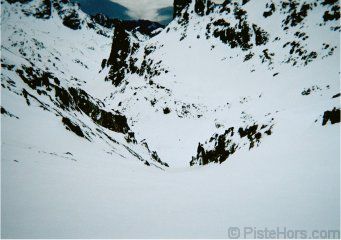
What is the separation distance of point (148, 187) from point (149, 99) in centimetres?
4636

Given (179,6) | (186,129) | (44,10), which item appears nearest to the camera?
(186,129)

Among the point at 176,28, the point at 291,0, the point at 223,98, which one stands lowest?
the point at 223,98

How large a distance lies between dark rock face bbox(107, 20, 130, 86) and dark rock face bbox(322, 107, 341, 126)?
62196mm

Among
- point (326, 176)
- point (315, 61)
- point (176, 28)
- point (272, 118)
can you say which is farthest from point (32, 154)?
point (176, 28)

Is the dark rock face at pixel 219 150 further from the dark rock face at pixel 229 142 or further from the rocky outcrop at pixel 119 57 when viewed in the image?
the rocky outcrop at pixel 119 57

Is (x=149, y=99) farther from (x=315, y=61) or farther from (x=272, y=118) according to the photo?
(x=272, y=118)

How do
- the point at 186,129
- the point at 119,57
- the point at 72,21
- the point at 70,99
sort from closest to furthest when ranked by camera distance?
the point at 70,99, the point at 186,129, the point at 119,57, the point at 72,21

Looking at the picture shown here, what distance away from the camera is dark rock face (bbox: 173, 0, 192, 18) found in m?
80.9

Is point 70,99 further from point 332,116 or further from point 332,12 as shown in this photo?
point 332,12

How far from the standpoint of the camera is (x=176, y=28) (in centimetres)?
7712

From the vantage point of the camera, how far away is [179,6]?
82.5 meters

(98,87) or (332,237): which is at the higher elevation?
(98,87)

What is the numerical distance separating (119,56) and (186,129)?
1840 inches

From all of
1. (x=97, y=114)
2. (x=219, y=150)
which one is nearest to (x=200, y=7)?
(x=97, y=114)
